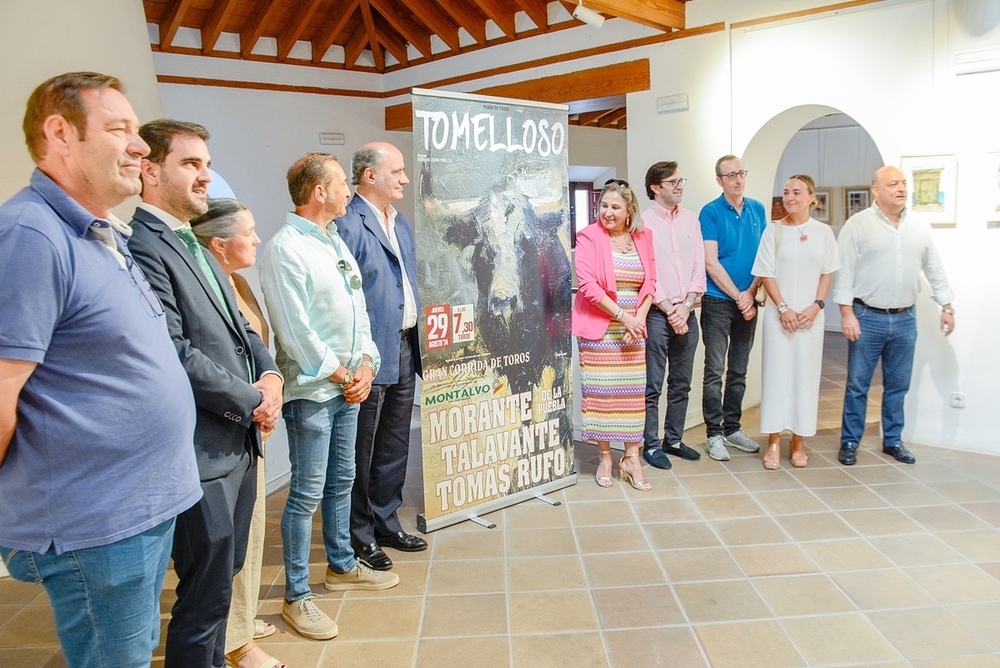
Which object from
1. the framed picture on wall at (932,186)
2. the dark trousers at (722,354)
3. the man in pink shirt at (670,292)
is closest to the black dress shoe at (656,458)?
the man in pink shirt at (670,292)

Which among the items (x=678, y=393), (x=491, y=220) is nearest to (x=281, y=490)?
(x=491, y=220)

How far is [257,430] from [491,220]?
6.02 ft

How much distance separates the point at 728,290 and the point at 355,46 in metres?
4.59

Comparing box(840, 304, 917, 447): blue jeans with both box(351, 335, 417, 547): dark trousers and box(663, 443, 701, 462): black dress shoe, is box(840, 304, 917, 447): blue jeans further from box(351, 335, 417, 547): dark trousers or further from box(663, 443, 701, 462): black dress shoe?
box(351, 335, 417, 547): dark trousers

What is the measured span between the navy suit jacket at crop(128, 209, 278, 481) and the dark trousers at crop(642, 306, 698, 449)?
111 inches

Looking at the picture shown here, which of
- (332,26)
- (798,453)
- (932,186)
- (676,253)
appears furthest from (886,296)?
(332,26)

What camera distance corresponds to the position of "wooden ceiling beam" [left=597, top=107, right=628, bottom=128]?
9.50m

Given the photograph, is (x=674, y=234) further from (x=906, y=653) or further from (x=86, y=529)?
(x=86, y=529)

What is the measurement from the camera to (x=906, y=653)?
8.05ft

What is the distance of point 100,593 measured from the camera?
1463 millimetres

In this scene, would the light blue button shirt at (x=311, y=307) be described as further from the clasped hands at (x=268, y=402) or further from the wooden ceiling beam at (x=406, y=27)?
the wooden ceiling beam at (x=406, y=27)

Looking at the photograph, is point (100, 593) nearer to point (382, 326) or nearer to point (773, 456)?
point (382, 326)

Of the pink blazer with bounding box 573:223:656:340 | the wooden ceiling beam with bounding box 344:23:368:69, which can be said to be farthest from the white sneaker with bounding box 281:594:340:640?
the wooden ceiling beam with bounding box 344:23:368:69

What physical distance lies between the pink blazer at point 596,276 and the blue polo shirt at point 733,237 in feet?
2.21
